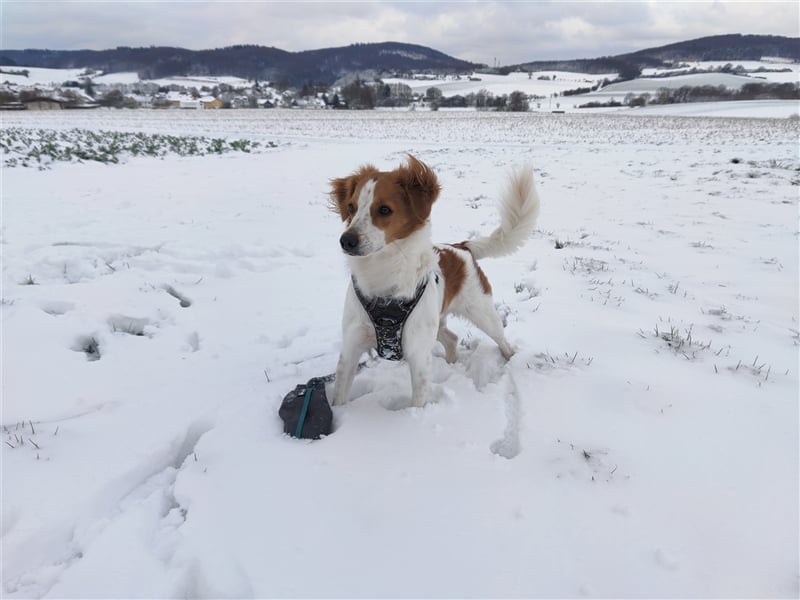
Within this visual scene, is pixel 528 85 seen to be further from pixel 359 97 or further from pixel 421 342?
pixel 421 342

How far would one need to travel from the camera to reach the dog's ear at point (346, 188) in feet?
9.76

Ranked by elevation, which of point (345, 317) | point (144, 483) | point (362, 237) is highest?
point (362, 237)

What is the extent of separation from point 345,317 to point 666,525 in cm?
200

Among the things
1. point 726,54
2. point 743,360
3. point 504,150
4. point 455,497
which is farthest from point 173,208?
point 726,54

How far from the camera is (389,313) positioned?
2.75m

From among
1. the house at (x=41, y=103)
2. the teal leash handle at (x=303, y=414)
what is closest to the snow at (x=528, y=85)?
the house at (x=41, y=103)

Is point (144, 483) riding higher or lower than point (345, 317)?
lower

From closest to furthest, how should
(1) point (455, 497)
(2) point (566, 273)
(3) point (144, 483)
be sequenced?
(1) point (455, 497), (3) point (144, 483), (2) point (566, 273)

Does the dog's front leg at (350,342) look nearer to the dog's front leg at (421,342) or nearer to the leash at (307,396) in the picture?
the leash at (307,396)

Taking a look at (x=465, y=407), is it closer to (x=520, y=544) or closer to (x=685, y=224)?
(x=520, y=544)

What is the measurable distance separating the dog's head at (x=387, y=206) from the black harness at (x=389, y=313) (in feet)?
1.10

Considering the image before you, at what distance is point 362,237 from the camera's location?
8.45ft

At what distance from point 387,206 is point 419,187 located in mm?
272

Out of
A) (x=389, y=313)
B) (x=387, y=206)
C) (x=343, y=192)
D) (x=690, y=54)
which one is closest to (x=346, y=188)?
(x=343, y=192)
